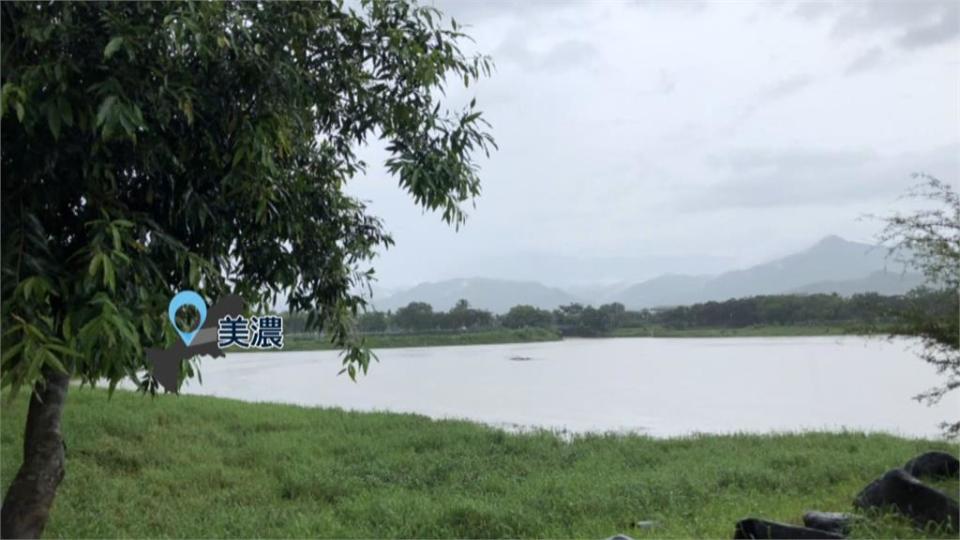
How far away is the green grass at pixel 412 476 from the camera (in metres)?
4.15

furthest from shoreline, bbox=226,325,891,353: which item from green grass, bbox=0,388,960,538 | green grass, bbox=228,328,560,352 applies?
green grass, bbox=0,388,960,538

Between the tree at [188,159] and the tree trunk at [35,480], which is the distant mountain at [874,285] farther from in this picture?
the tree trunk at [35,480]

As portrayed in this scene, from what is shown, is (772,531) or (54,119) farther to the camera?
(772,531)

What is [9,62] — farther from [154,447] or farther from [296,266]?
[154,447]

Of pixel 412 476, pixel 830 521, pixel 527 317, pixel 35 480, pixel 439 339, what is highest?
pixel 527 317

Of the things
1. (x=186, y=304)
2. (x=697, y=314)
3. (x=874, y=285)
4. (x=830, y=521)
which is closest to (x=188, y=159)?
(x=186, y=304)

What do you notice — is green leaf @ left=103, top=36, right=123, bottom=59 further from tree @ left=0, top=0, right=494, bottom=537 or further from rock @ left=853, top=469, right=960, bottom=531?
rock @ left=853, top=469, right=960, bottom=531

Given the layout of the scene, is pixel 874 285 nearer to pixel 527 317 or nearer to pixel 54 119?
pixel 527 317

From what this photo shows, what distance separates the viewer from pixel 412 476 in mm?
5297

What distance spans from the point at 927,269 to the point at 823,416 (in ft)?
8.67

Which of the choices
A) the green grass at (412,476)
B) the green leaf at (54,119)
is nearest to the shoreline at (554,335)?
the green grass at (412,476)

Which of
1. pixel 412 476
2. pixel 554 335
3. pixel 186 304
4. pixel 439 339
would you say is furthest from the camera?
pixel 412 476

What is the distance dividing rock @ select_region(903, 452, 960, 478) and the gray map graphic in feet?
12.4

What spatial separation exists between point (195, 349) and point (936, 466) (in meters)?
4.01
